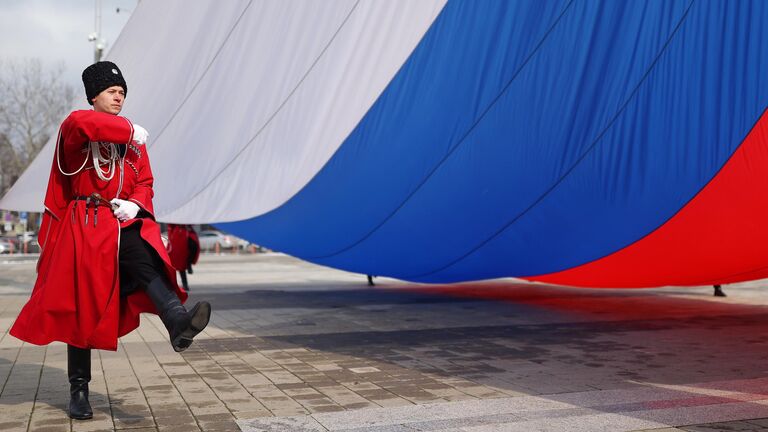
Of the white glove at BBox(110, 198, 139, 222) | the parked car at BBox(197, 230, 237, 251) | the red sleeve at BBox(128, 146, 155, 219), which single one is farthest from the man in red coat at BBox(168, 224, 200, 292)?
the parked car at BBox(197, 230, 237, 251)

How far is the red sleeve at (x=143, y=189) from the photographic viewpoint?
4121mm

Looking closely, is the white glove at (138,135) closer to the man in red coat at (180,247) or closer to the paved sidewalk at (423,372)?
the paved sidewalk at (423,372)

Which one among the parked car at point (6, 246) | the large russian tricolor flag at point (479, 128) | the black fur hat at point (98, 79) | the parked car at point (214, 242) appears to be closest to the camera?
the black fur hat at point (98, 79)

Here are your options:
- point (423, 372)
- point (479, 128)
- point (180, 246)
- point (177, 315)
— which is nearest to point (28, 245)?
point (180, 246)

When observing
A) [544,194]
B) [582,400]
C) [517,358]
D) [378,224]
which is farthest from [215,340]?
[582,400]

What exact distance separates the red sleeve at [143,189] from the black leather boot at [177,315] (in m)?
0.40

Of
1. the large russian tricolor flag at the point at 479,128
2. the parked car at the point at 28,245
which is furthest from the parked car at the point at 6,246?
the large russian tricolor flag at the point at 479,128

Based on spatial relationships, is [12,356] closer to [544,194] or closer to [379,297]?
[544,194]

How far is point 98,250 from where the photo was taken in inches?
153

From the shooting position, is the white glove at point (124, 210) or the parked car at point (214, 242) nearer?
the white glove at point (124, 210)

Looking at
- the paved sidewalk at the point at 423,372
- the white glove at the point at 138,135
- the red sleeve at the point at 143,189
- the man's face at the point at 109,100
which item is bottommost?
the paved sidewalk at the point at 423,372

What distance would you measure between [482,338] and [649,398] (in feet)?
8.88

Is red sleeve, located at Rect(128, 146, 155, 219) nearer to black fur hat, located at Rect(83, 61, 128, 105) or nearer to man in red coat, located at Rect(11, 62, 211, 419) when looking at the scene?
man in red coat, located at Rect(11, 62, 211, 419)

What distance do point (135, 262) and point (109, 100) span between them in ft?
2.76
